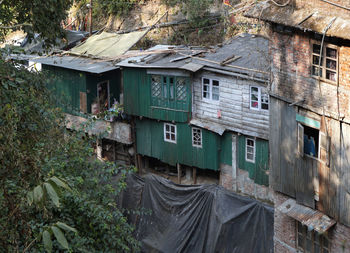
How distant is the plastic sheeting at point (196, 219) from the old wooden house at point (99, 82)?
19.6 ft

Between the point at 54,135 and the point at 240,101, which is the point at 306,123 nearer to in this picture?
the point at 54,135

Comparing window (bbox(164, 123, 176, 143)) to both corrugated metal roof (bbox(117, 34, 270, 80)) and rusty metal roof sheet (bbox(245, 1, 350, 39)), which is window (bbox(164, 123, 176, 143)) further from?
rusty metal roof sheet (bbox(245, 1, 350, 39))

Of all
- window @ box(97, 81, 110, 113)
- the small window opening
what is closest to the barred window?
window @ box(97, 81, 110, 113)

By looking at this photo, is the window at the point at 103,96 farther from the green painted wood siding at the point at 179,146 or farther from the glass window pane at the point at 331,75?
the glass window pane at the point at 331,75

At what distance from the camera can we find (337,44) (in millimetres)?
10352

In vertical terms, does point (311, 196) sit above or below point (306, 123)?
below

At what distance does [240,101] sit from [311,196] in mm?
8682

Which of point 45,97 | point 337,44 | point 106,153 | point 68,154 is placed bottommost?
point 106,153

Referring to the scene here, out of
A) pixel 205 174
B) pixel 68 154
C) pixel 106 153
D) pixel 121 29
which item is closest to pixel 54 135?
pixel 68 154

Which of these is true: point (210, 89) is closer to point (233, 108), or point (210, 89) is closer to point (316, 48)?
point (233, 108)

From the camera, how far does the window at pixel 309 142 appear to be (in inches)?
457

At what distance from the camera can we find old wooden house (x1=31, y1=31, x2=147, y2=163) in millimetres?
23328

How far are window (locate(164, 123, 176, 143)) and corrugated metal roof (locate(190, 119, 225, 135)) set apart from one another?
1401 millimetres

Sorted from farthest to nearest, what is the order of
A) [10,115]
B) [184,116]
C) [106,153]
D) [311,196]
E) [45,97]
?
[106,153], [184,116], [311,196], [45,97], [10,115]
